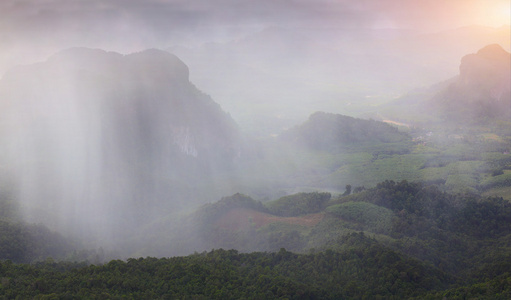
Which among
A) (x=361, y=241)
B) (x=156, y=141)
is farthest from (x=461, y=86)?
(x=361, y=241)

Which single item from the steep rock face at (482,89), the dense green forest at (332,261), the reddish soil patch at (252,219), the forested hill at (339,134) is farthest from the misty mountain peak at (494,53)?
the reddish soil patch at (252,219)

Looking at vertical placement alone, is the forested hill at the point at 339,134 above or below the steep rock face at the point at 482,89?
below

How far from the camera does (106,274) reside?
66.9ft

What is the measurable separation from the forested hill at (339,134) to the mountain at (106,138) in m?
14.6

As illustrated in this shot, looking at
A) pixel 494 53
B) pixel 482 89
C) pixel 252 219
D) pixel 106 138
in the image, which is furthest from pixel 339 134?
pixel 494 53

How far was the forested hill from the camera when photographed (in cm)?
7069

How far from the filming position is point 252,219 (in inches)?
1353

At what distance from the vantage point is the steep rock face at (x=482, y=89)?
77562 mm

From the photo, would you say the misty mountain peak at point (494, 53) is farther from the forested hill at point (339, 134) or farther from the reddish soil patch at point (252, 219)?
the reddish soil patch at point (252, 219)

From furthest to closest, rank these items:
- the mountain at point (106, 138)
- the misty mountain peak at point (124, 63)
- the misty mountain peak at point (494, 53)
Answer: the misty mountain peak at point (494, 53)
the misty mountain peak at point (124, 63)
the mountain at point (106, 138)

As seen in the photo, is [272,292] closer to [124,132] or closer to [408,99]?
[124,132]

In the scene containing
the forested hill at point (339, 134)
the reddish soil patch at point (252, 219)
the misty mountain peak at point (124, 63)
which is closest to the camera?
the reddish soil patch at point (252, 219)

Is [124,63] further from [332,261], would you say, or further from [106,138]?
[332,261]

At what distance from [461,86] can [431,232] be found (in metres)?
67.3
